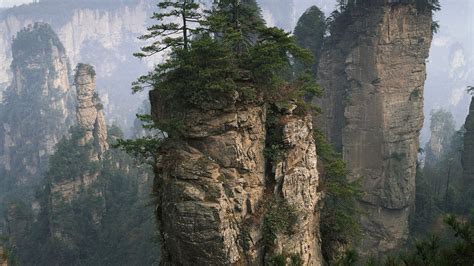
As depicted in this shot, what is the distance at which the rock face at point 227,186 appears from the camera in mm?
14258

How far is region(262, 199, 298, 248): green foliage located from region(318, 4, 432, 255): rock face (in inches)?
733

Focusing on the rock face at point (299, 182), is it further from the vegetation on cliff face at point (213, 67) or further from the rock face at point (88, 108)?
the rock face at point (88, 108)

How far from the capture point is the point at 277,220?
15.7 metres

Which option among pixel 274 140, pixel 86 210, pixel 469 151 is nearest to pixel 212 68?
pixel 274 140

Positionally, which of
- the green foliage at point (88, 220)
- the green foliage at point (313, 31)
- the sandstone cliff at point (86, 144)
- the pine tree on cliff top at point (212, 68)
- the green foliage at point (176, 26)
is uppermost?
the green foliage at point (313, 31)

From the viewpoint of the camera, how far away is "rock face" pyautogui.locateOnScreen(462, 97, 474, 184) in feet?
116

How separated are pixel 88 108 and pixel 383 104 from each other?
3932 centimetres

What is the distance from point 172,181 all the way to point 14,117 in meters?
91.4

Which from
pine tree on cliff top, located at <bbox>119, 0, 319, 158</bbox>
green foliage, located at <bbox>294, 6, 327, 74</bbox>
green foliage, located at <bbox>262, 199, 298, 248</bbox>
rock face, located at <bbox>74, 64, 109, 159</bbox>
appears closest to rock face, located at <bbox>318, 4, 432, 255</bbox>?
green foliage, located at <bbox>294, 6, 327, 74</bbox>

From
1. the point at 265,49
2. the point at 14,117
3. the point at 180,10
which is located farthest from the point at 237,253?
the point at 14,117

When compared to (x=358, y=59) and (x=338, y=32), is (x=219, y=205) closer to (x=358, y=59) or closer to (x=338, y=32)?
(x=358, y=59)

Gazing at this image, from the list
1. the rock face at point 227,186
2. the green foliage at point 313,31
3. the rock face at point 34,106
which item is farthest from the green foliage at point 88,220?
the rock face at point 34,106

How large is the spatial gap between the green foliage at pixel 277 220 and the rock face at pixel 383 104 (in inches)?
733

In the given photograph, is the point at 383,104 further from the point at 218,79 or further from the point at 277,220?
the point at 218,79
